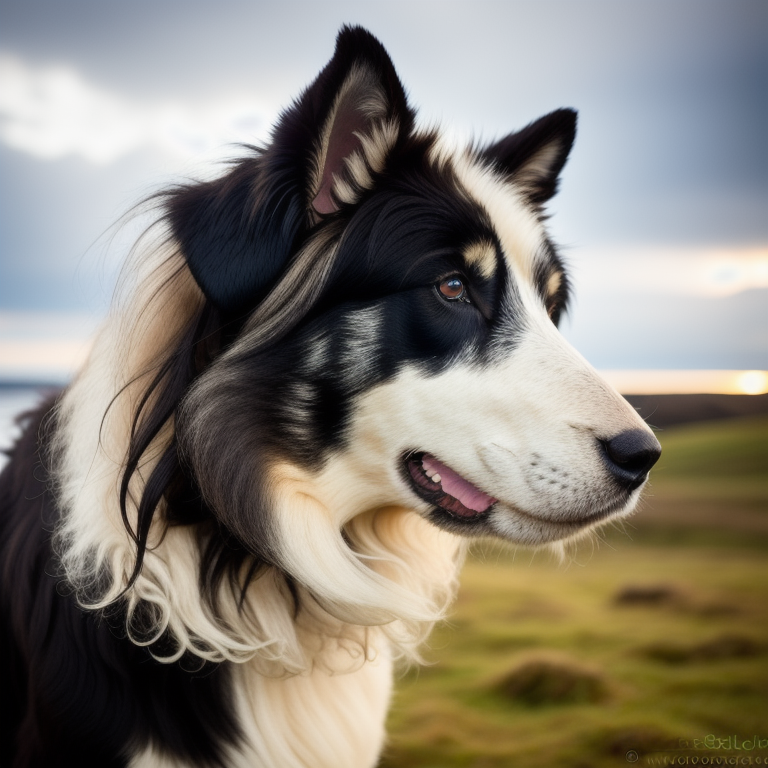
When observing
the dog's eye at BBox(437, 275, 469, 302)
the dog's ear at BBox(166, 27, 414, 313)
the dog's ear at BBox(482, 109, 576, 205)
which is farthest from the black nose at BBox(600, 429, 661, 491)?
the dog's ear at BBox(482, 109, 576, 205)

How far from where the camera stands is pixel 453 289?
1486 mm

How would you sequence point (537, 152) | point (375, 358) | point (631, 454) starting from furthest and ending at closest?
point (537, 152) → point (375, 358) → point (631, 454)

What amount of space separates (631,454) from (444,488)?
0.38 metres

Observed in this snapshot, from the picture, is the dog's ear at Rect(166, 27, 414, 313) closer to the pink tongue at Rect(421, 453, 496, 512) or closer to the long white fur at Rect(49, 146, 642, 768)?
the long white fur at Rect(49, 146, 642, 768)

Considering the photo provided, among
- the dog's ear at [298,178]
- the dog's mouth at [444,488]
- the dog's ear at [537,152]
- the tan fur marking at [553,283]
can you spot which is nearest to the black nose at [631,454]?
the dog's mouth at [444,488]

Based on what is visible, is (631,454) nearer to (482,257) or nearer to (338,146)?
(482,257)

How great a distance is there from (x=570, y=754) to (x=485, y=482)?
1691 millimetres

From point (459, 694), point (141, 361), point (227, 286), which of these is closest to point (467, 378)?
point (227, 286)

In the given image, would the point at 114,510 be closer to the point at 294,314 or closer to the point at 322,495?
the point at 322,495

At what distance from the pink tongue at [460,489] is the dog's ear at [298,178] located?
0.53 meters

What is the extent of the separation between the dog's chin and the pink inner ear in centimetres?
57

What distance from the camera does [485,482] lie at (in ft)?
4.64

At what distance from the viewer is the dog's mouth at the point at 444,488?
1.47m

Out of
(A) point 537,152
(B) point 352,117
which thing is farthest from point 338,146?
(A) point 537,152
